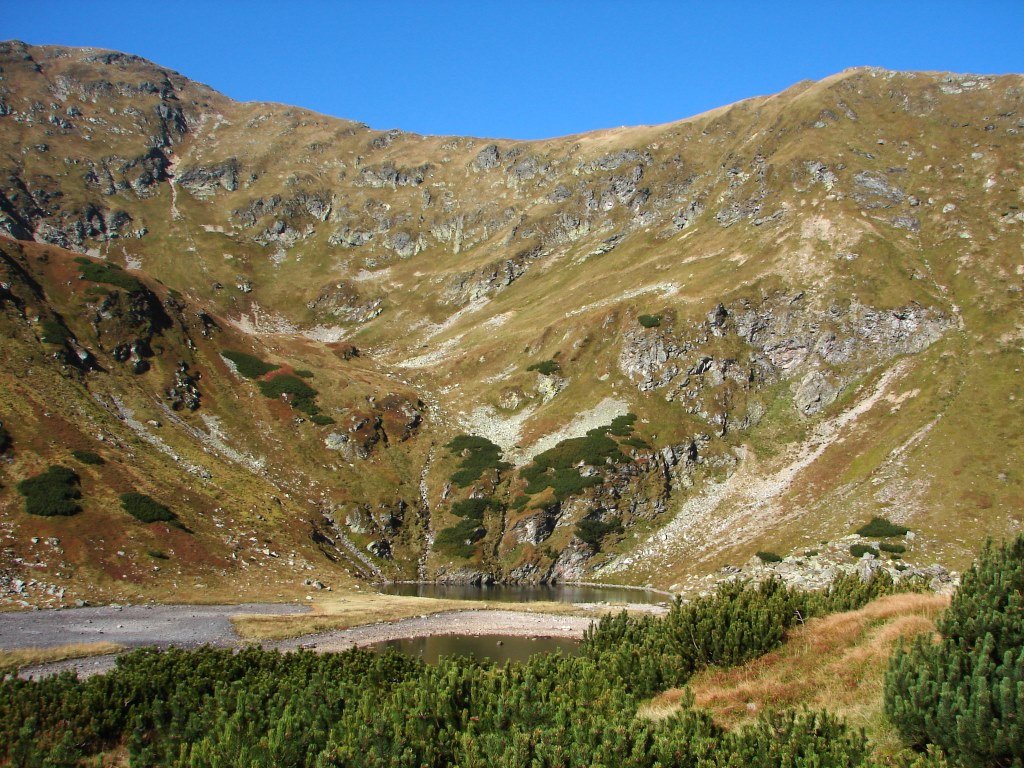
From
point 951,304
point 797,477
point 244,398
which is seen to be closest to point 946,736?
point 797,477

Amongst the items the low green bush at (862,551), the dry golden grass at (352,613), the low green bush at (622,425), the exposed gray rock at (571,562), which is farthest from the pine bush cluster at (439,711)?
the low green bush at (622,425)

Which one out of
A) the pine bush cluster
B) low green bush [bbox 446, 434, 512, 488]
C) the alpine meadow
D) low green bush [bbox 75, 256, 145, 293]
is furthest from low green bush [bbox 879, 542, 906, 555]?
low green bush [bbox 75, 256, 145, 293]

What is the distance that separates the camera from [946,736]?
9.89m

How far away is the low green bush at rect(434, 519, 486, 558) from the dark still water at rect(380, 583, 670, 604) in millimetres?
4880

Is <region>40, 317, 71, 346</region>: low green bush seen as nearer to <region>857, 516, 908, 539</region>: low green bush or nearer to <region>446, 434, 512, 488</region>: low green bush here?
<region>446, 434, 512, 488</region>: low green bush

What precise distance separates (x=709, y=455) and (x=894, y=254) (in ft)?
168

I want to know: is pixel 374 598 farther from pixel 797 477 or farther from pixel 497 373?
pixel 497 373

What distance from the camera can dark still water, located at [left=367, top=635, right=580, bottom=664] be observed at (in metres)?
39.4

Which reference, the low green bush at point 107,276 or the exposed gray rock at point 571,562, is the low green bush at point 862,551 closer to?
the exposed gray rock at point 571,562

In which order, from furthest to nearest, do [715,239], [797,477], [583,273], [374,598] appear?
1. [583,273]
2. [715,239]
3. [797,477]
4. [374,598]

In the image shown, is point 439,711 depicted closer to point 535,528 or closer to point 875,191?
point 535,528

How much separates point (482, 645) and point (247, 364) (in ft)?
221

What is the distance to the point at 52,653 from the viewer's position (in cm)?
3183

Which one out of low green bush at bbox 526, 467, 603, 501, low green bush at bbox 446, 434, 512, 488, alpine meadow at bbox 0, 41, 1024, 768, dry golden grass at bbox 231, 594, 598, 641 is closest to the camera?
alpine meadow at bbox 0, 41, 1024, 768
